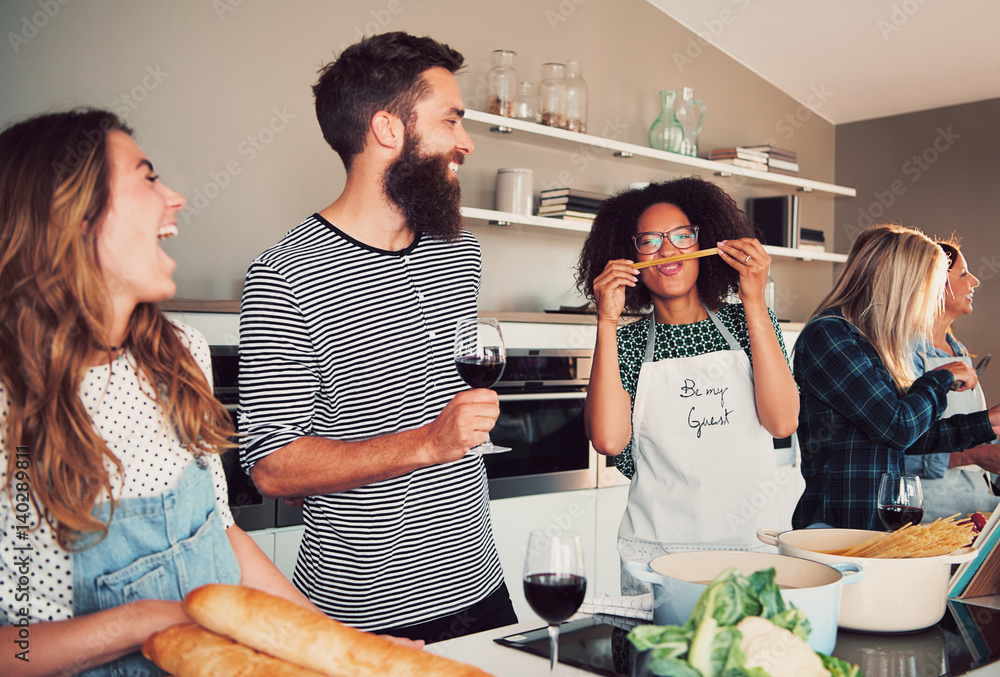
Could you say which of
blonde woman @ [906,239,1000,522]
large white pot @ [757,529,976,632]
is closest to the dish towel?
large white pot @ [757,529,976,632]

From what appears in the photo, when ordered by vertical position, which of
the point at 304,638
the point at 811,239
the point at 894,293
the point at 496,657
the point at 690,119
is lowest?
the point at 496,657

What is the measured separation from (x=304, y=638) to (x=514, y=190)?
9.63ft

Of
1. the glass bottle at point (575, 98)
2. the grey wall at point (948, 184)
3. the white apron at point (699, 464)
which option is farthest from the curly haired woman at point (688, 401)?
the grey wall at point (948, 184)

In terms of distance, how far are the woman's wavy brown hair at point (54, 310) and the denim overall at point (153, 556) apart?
0.03 m

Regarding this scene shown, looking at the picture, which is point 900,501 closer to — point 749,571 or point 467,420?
point 749,571

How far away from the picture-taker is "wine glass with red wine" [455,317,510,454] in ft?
4.30

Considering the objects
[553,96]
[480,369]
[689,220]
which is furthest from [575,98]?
[480,369]

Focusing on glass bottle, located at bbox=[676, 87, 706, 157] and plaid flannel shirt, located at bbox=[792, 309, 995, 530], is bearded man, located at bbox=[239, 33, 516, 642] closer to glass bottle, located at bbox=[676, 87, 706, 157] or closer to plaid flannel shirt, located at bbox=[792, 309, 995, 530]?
plaid flannel shirt, located at bbox=[792, 309, 995, 530]

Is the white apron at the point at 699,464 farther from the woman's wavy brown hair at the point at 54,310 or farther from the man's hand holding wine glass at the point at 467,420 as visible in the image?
the woman's wavy brown hair at the point at 54,310

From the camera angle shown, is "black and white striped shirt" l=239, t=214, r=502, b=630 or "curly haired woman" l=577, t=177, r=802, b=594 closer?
"black and white striped shirt" l=239, t=214, r=502, b=630

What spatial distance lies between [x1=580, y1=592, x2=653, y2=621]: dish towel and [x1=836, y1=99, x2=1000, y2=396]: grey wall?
4.19 meters

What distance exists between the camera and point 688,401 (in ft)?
6.29

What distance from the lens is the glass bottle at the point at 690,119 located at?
13.9 ft

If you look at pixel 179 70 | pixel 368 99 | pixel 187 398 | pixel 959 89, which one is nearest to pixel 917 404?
pixel 368 99
